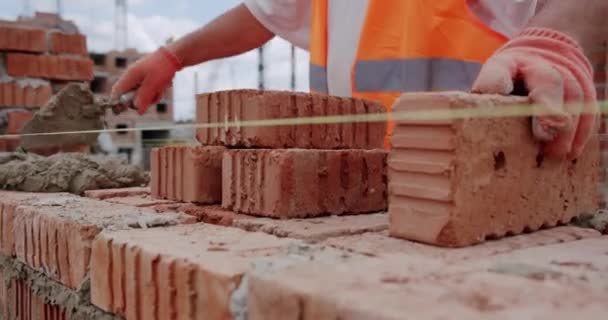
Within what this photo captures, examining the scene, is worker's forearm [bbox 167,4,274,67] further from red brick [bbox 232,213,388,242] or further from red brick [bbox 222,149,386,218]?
red brick [bbox 232,213,388,242]

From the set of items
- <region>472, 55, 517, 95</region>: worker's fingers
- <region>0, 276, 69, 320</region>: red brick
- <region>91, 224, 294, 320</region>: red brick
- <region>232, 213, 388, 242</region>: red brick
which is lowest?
<region>0, 276, 69, 320</region>: red brick

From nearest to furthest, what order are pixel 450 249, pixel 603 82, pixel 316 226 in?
1. pixel 450 249
2. pixel 316 226
3. pixel 603 82

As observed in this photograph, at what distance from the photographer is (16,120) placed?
16.2 feet

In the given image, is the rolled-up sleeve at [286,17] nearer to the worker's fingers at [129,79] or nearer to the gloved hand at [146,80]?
the gloved hand at [146,80]

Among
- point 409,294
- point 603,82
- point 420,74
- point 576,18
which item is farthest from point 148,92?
point 603,82

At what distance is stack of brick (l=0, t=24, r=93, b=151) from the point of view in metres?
4.88

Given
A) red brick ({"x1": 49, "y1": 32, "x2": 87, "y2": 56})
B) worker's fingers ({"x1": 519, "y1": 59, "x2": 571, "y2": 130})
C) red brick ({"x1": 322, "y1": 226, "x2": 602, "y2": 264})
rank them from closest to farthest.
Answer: red brick ({"x1": 322, "y1": 226, "x2": 602, "y2": 264})
worker's fingers ({"x1": 519, "y1": 59, "x2": 571, "y2": 130})
red brick ({"x1": 49, "y1": 32, "x2": 87, "y2": 56})

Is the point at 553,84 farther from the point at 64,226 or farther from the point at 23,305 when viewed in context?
the point at 23,305

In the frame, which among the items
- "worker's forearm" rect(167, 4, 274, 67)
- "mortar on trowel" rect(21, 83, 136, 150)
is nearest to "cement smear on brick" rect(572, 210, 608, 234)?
"worker's forearm" rect(167, 4, 274, 67)

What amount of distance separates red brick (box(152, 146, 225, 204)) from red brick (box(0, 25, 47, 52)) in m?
3.30

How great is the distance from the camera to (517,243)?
1.54 m

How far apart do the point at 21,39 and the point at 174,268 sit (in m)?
4.34

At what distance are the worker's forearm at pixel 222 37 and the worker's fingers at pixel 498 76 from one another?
86.8 inches

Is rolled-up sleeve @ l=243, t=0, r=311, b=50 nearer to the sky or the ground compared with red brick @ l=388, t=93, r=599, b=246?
nearer to the sky
